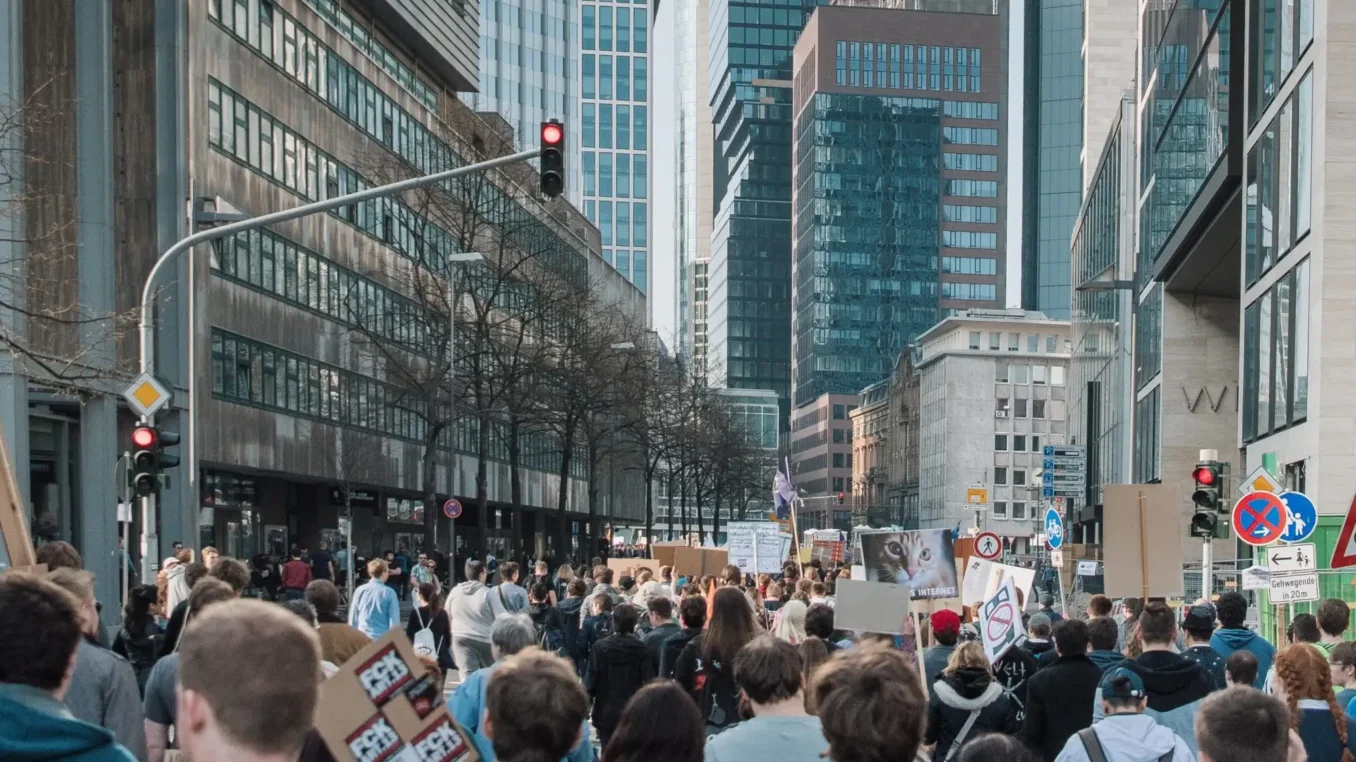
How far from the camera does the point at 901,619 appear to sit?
11.9 m

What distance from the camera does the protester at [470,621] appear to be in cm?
1784

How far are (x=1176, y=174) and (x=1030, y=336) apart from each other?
399 feet

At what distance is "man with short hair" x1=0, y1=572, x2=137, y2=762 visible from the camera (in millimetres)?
3621

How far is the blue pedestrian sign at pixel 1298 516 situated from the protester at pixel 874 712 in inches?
564

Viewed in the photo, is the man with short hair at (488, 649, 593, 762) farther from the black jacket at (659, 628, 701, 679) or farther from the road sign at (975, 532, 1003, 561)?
the road sign at (975, 532, 1003, 561)

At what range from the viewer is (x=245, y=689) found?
3352 millimetres

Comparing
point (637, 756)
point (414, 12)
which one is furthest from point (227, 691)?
point (414, 12)

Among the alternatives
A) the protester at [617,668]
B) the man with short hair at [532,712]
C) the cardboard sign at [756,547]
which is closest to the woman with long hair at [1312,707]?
the man with short hair at [532,712]

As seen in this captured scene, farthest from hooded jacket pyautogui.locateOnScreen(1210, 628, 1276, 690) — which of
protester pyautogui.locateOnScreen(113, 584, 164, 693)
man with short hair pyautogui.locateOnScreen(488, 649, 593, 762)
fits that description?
man with short hair pyautogui.locateOnScreen(488, 649, 593, 762)

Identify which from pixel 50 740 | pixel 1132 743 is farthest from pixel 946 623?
pixel 50 740

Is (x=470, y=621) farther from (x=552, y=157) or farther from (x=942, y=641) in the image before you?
(x=942, y=641)

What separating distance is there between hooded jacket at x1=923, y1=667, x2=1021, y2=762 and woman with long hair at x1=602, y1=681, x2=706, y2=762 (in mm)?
4422

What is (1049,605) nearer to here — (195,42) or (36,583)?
(36,583)

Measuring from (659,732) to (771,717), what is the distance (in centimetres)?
124
